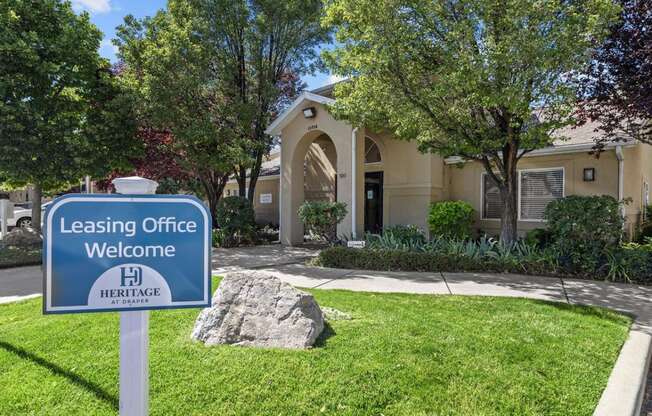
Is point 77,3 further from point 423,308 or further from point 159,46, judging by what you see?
point 423,308

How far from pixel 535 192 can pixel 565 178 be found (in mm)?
821

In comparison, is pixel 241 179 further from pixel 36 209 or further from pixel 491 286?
pixel 491 286

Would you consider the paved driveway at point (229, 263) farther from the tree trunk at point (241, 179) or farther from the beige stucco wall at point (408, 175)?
the tree trunk at point (241, 179)

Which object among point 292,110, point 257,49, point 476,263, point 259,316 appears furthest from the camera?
point 257,49

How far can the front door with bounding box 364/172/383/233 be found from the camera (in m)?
13.5

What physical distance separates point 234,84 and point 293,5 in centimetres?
325

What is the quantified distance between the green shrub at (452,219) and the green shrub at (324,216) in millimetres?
A: 2604

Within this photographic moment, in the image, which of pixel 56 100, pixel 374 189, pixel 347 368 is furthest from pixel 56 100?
pixel 347 368

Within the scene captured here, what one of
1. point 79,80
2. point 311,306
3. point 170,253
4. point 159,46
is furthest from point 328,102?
point 170,253

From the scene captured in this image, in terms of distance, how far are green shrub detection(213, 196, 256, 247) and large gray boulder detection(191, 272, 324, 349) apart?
27.7 ft

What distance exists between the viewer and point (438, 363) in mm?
3396

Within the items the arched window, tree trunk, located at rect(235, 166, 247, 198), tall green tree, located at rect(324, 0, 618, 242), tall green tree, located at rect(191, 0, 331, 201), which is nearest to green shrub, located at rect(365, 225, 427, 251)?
tall green tree, located at rect(324, 0, 618, 242)

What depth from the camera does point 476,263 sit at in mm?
8031

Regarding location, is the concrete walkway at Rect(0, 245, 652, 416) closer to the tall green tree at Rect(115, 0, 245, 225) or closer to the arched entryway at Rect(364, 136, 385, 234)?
the tall green tree at Rect(115, 0, 245, 225)
